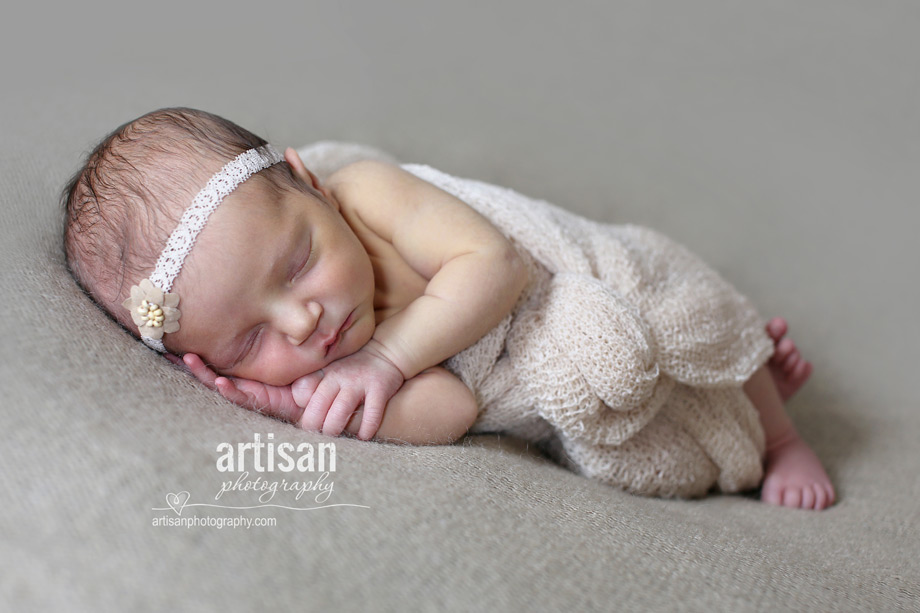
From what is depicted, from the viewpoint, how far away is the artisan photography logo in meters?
0.67

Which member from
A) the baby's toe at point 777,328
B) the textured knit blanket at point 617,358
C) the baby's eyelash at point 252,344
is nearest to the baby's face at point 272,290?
the baby's eyelash at point 252,344

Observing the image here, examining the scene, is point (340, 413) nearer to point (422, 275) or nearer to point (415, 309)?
point (415, 309)

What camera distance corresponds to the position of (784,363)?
163 centimetres

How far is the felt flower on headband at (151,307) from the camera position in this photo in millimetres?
940

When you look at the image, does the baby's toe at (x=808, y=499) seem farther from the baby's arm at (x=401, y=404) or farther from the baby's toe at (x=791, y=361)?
the baby's arm at (x=401, y=404)

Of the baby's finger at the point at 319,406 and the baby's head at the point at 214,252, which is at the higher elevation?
the baby's head at the point at 214,252

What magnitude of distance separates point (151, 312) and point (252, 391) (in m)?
0.18

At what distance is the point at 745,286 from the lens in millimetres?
2018

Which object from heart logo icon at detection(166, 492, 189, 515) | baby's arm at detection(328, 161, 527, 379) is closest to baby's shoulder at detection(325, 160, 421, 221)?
baby's arm at detection(328, 161, 527, 379)

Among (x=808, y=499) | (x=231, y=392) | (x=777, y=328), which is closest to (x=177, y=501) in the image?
(x=231, y=392)

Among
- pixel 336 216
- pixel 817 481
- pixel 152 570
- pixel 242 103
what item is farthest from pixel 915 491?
pixel 242 103

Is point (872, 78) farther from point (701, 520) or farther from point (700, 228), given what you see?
point (701, 520)

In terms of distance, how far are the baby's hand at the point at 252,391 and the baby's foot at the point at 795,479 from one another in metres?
0.95

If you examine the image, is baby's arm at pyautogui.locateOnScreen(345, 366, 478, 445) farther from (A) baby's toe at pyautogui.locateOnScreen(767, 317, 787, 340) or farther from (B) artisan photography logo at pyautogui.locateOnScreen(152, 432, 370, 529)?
(A) baby's toe at pyautogui.locateOnScreen(767, 317, 787, 340)
